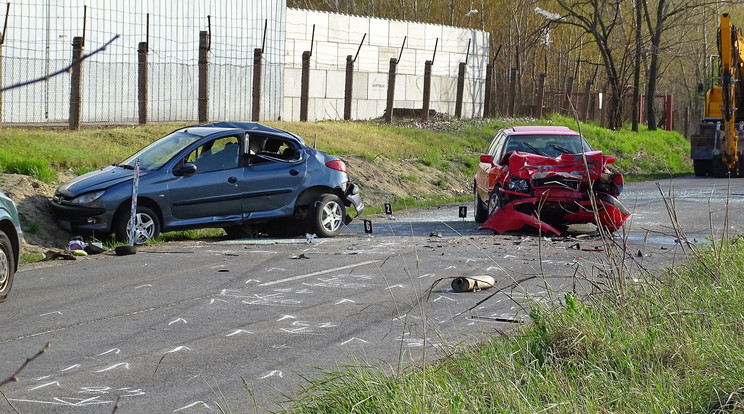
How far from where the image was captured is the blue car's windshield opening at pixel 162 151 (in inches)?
540

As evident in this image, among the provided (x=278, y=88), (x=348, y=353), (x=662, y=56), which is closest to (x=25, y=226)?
(x=348, y=353)

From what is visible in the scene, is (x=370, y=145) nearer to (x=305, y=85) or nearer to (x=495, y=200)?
(x=305, y=85)

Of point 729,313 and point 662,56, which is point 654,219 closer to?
point 729,313

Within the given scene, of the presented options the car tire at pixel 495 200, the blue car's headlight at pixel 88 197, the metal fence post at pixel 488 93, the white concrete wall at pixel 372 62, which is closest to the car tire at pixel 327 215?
the car tire at pixel 495 200

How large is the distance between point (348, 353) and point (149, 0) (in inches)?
894

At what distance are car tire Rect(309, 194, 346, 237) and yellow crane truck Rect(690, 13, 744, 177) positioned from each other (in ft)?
49.2

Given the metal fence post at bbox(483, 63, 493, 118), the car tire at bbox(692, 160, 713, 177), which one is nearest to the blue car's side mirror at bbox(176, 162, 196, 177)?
the car tire at bbox(692, 160, 713, 177)

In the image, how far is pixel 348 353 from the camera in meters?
7.23

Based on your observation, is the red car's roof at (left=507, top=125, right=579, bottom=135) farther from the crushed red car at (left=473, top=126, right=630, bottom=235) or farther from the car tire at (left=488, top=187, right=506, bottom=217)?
the car tire at (left=488, top=187, right=506, bottom=217)

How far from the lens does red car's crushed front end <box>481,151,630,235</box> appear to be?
1384 centimetres

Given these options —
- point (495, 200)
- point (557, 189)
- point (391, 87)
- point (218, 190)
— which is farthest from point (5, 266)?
point (391, 87)

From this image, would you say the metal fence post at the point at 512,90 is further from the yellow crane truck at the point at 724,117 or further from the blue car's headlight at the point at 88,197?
the blue car's headlight at the point at 88,197

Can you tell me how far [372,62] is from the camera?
1444 inches

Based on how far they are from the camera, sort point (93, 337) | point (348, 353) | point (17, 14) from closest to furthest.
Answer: point (348, 353) → point (93, 337) → point (17, 14)
